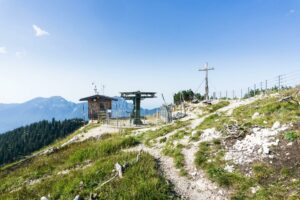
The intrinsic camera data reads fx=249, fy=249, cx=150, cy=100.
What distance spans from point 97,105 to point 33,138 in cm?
7751

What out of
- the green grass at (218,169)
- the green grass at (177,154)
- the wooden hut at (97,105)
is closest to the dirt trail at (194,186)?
the green grass at (177,154)

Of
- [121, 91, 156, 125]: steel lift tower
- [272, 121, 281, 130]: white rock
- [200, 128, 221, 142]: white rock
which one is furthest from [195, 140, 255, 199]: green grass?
[121, 91, 156, 125]: steel lift tower

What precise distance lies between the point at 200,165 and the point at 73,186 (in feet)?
22.4

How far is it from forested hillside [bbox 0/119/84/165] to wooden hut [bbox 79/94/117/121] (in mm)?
49315

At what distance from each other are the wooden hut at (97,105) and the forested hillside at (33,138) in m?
49.3

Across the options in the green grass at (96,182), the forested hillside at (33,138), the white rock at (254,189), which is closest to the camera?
the white rock at (254,189)

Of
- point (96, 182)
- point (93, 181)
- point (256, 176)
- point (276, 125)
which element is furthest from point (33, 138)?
point (256, 176)

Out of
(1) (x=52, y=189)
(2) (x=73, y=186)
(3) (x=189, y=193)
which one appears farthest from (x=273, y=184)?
(1) (x=52, y=189)

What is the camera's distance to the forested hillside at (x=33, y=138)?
113312mm

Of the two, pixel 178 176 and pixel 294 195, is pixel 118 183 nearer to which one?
pixel 178 176

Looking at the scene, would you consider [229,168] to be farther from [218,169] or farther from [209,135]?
[209,135]

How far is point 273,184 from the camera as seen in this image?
10.4 meters

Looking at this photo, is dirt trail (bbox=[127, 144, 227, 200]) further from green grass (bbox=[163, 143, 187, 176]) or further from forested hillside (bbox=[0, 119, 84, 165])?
forested hillside (bbox=[0, 119, 84, 165])

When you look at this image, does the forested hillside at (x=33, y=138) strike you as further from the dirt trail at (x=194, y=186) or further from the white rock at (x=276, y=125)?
the white rock at (x=276, y=125)
